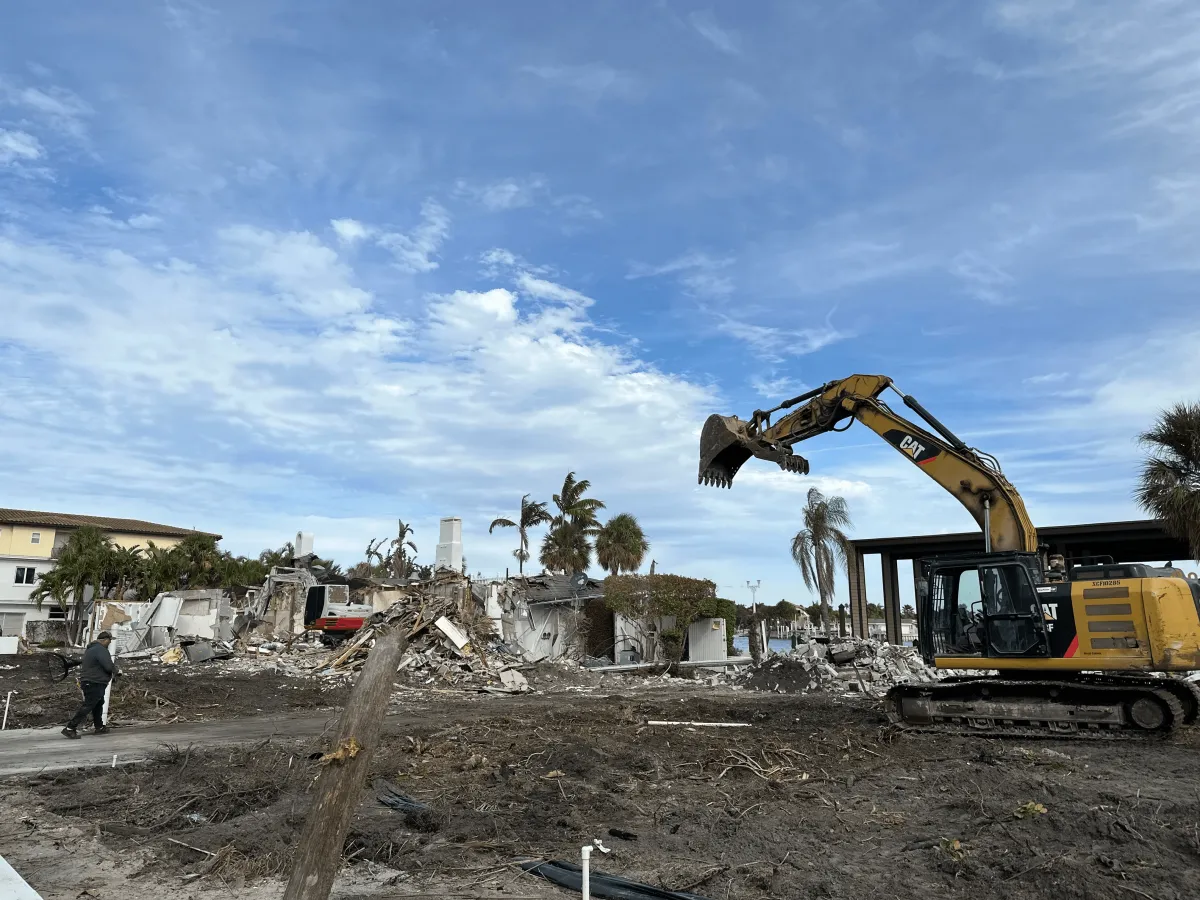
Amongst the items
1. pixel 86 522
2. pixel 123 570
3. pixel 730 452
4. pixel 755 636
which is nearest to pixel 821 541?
pixel 755 636

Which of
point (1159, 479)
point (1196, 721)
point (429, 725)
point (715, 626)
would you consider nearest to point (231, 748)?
point (429, 725)

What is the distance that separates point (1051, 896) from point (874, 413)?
33.2 ft

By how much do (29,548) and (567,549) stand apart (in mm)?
40929

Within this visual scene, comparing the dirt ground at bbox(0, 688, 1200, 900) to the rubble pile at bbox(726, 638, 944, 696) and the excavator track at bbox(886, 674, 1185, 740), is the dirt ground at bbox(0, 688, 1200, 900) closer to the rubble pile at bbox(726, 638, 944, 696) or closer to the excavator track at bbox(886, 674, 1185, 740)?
the excavator track at bbox(886, 674, 1185, 740)

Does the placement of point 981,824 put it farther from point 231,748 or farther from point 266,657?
point 266,657

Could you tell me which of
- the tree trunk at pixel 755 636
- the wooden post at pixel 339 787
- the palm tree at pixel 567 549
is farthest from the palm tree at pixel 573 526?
the wooden post at pixel 339 787

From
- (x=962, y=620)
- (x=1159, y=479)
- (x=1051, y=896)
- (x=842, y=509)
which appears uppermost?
(x=842, y=509)

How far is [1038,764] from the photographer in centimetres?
1037

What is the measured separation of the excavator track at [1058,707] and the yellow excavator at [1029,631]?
15 millimetres

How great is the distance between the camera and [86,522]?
65.9 metres

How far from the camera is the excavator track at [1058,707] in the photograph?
12.1m

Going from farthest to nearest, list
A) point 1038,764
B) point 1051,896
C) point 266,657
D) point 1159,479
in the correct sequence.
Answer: point 266,657, point 1159,479, point 1038,764, point 1051,896

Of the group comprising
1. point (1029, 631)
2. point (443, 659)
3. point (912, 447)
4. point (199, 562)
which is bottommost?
point (443, 659)

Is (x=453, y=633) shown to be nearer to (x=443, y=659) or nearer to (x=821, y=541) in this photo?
(x=443, y=659)
